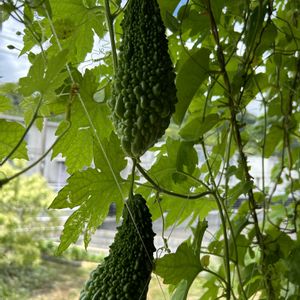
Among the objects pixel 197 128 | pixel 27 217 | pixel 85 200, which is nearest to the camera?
pixel 85 200

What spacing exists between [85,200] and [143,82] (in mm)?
148

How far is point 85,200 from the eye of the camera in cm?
43

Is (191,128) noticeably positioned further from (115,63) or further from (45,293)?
(45,293)

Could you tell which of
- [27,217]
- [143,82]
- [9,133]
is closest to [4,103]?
[9,133]

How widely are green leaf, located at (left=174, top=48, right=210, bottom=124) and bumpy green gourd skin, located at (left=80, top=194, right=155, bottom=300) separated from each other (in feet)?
0.42

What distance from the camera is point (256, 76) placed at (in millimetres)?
662

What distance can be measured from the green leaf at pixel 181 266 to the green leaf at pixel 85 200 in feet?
0.23

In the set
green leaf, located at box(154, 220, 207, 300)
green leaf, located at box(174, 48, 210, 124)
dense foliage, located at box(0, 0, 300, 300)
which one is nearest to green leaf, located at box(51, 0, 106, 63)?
dense foliage, located at box(0, 0, 300, 300)

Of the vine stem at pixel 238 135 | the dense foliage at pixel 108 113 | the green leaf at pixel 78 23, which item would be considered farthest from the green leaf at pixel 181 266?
the green leaf at pixel 78 23

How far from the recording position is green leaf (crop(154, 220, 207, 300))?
→ 0.44m

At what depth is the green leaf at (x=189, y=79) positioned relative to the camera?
45 centimetres

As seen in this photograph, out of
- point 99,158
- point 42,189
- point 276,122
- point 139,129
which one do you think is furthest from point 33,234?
point 139,129

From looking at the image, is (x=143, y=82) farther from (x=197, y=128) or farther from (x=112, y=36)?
(x=197, y=128)

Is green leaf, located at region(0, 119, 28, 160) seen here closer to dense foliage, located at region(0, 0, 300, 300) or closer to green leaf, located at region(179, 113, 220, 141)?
dense foliage, located at region(0, 0, 300, 300)
